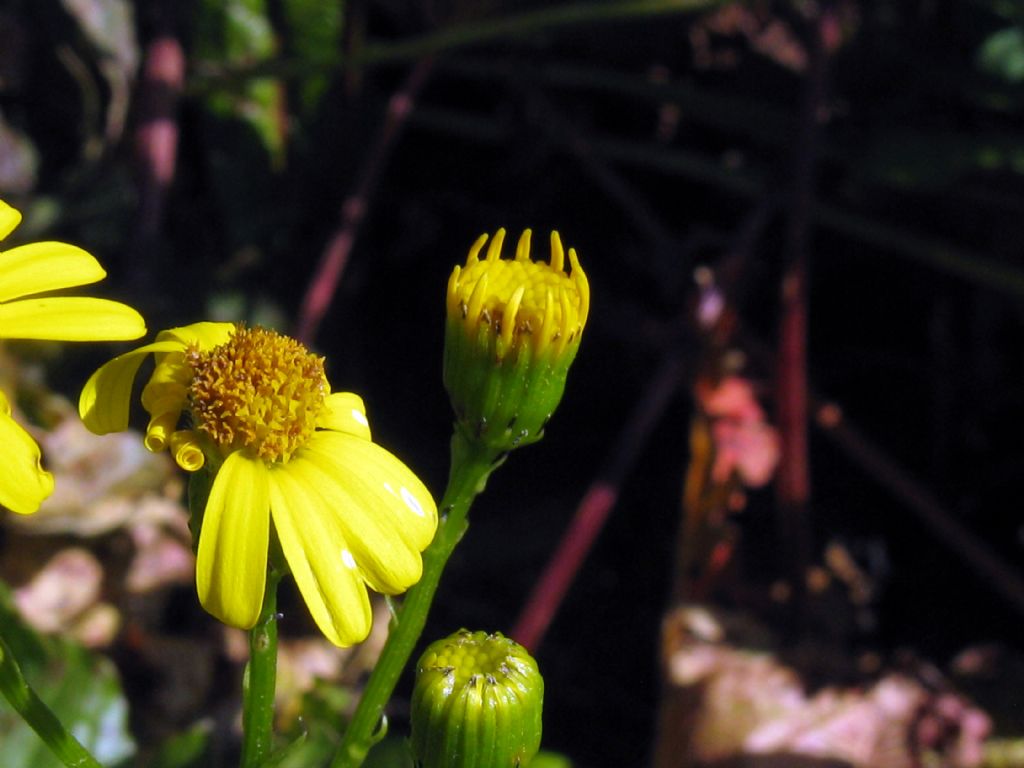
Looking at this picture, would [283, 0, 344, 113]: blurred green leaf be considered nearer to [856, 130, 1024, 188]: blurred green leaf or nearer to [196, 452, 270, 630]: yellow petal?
[856, 130, 1024, 188]: blurred green leaf

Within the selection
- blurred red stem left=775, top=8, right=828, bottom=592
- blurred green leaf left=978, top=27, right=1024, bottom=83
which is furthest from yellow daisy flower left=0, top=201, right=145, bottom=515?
blurred green leaf left=978, top=27, right=1024, bottom=83

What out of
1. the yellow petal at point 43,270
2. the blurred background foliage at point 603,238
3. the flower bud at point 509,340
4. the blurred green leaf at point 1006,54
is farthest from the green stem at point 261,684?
the blurred green leaf at point 1006,54

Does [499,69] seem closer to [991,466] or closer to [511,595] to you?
[511,595]

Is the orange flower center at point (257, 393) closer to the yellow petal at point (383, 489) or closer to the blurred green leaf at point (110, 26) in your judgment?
the yellow petal at point (383, 489)

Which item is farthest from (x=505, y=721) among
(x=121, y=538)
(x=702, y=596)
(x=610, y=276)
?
(x=610, y=276)

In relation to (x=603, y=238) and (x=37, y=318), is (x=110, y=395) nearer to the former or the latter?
(x=37, y=318)
